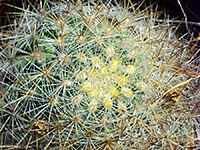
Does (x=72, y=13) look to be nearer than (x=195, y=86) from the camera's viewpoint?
Yes

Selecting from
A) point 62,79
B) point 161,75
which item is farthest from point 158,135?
point 62,79

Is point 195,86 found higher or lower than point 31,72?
lower

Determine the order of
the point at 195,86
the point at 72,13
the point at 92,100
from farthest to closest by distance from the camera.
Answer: the point at 195,86 → the point at 72,13 → the point at 92,100

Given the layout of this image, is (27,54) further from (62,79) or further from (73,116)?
(73,116)

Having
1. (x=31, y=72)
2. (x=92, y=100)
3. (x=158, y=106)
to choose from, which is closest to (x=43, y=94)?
(x=31, y=72)

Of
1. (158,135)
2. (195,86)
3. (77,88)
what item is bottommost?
(158,135)

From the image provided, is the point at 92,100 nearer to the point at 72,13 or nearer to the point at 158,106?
the point at 158,106

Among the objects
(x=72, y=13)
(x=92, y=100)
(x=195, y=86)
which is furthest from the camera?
(x=195, y=86)
